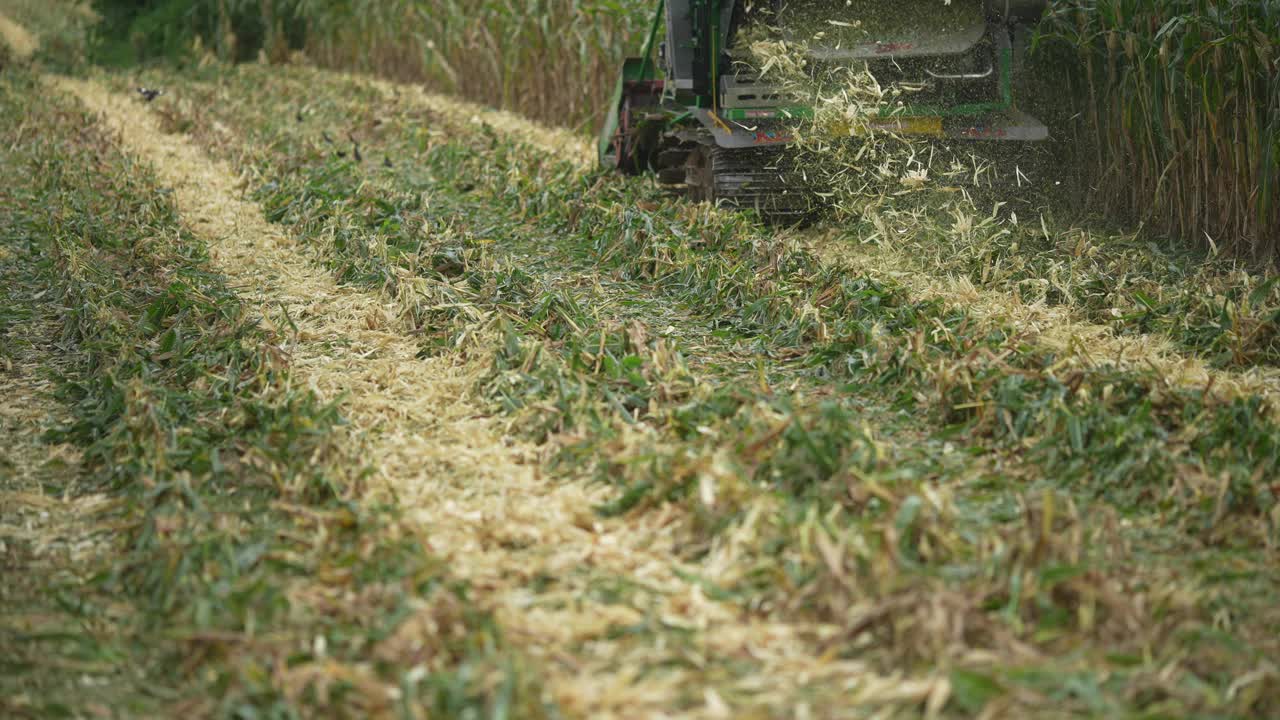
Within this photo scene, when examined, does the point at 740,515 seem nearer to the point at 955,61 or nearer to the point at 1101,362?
the point at 1101,362

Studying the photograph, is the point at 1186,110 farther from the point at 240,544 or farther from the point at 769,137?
the point at 240,544

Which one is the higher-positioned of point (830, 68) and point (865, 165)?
point (830, 68)

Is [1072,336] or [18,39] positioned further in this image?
[18,39]

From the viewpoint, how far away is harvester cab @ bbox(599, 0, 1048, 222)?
7.40 meters

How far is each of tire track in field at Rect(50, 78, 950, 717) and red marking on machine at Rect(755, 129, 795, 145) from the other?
2.86 metres

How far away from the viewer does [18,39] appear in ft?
72.4

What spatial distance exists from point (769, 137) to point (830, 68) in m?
0.59

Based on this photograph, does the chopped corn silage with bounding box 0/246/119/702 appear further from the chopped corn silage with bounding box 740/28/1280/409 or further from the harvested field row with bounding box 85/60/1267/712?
the chopped corn silage with bounding box 740/28/1280/409

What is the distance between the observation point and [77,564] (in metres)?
3.38

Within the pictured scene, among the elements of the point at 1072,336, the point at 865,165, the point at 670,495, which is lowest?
the point at 670,495

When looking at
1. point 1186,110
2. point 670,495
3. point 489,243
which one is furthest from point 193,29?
point 670,495

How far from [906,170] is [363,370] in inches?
151

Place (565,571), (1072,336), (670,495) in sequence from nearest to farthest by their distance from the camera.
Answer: (565,571) < (670,495) < (1072,336)

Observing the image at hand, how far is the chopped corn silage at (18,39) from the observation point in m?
19.2
